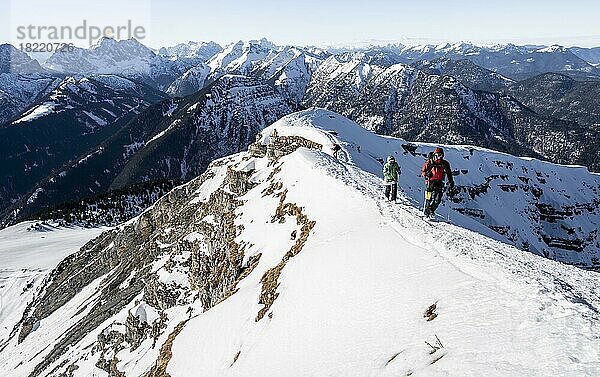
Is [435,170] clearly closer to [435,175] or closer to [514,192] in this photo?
[435,175]

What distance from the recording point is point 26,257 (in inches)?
5295

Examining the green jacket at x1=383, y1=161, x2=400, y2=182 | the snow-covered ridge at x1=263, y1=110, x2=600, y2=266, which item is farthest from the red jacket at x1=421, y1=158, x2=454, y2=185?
the snow-covered ridge at x1=263, y1=110, x2=600, y2=266

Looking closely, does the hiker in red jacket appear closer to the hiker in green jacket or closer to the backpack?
the backpack

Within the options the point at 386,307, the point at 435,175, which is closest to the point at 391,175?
the point at 435,175

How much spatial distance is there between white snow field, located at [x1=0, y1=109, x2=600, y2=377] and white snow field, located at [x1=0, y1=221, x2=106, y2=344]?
97340mm

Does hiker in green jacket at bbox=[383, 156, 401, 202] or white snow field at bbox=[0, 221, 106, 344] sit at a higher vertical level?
hiker in green jacket at bbox=[383, 156, 401, 202]

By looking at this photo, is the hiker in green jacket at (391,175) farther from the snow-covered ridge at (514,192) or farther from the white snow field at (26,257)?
the white snow field at (26,257)

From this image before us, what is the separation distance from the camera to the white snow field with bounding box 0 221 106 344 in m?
108

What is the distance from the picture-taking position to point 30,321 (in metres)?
80.9

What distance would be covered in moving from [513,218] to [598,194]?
5237 centimetres

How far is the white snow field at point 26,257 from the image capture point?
10789cm

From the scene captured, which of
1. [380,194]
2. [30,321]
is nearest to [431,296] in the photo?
[380,194]

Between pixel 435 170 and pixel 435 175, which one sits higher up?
pixel 435 170

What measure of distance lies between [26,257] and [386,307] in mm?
154899
